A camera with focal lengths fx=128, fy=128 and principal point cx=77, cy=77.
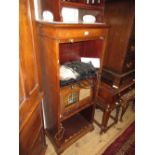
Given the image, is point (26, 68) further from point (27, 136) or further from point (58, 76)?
point (27, 136)

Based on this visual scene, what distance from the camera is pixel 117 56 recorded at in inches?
64.5

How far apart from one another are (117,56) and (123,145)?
46.6 inches

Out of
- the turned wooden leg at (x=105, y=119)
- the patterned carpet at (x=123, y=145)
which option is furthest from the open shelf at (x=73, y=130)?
the patterned carpet at (x=123, y=145)

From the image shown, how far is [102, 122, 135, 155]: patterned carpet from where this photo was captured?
1.61 metres

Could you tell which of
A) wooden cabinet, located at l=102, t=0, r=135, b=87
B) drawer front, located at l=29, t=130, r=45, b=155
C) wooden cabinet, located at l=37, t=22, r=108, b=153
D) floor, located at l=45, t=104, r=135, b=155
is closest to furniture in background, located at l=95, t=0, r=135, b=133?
wooden cabinet, located at l=102, t=0, r=135, b=87

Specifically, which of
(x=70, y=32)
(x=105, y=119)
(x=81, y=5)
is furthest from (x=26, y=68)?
(x=105, y=119)

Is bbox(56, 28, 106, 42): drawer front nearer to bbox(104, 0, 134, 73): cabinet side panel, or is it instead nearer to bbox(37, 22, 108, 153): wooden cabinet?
bbox(37, 22, 108, 153): wooden cabinet

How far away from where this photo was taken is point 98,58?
4.93 ft

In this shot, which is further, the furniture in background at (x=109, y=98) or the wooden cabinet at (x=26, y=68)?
the furniture in background at (x=109, y=98)

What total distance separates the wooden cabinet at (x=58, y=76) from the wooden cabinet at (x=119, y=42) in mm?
300

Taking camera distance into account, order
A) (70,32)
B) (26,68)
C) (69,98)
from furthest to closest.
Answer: (69,98)
(70,32)
(26,68)

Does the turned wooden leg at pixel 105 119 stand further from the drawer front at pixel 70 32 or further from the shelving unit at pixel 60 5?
the shelving unit at pixel 60 5

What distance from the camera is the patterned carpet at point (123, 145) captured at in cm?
161

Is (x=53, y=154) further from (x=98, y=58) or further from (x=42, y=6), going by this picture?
(x=42, y=6)
